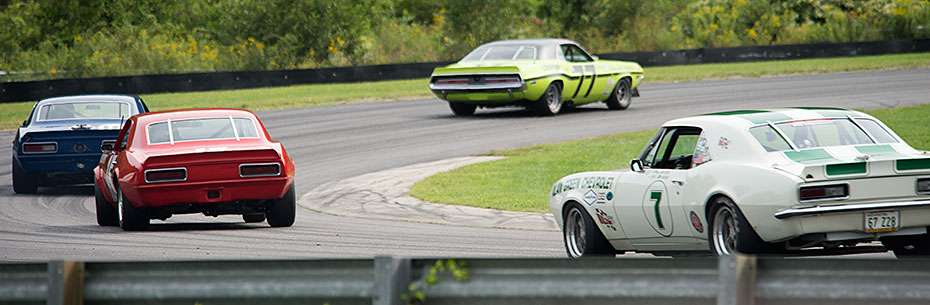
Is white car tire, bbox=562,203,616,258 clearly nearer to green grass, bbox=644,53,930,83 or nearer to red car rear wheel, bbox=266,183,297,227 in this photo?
red car rear wheel, bbox=266,183,297,227

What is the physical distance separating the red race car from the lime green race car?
36.5 ft

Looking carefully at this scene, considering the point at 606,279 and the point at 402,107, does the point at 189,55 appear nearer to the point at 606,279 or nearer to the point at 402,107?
the point at 402,107

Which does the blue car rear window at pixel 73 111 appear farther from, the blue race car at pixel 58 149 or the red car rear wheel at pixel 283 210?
the red car rear wheel at pixel 283 210

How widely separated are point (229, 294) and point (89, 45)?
39.7 meters

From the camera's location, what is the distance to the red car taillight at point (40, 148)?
50.6 feet

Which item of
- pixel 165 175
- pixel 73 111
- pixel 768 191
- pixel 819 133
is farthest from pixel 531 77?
pixel 768 191

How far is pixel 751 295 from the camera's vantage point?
15.8 ft

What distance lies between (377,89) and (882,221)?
86.6 ft

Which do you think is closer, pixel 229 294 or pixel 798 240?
pixel 229 294

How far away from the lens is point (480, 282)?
16.9 ft

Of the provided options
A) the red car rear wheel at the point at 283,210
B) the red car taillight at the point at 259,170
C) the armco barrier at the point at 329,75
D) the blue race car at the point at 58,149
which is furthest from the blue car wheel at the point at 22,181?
the armco barrier at the point at 329,75

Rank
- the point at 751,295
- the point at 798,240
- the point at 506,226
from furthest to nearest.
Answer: the point at 506,226 < the point at 798,240 < the point at 751,295

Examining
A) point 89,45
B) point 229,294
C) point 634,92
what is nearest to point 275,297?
point 229,294

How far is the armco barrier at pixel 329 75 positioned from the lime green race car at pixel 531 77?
9.61m
